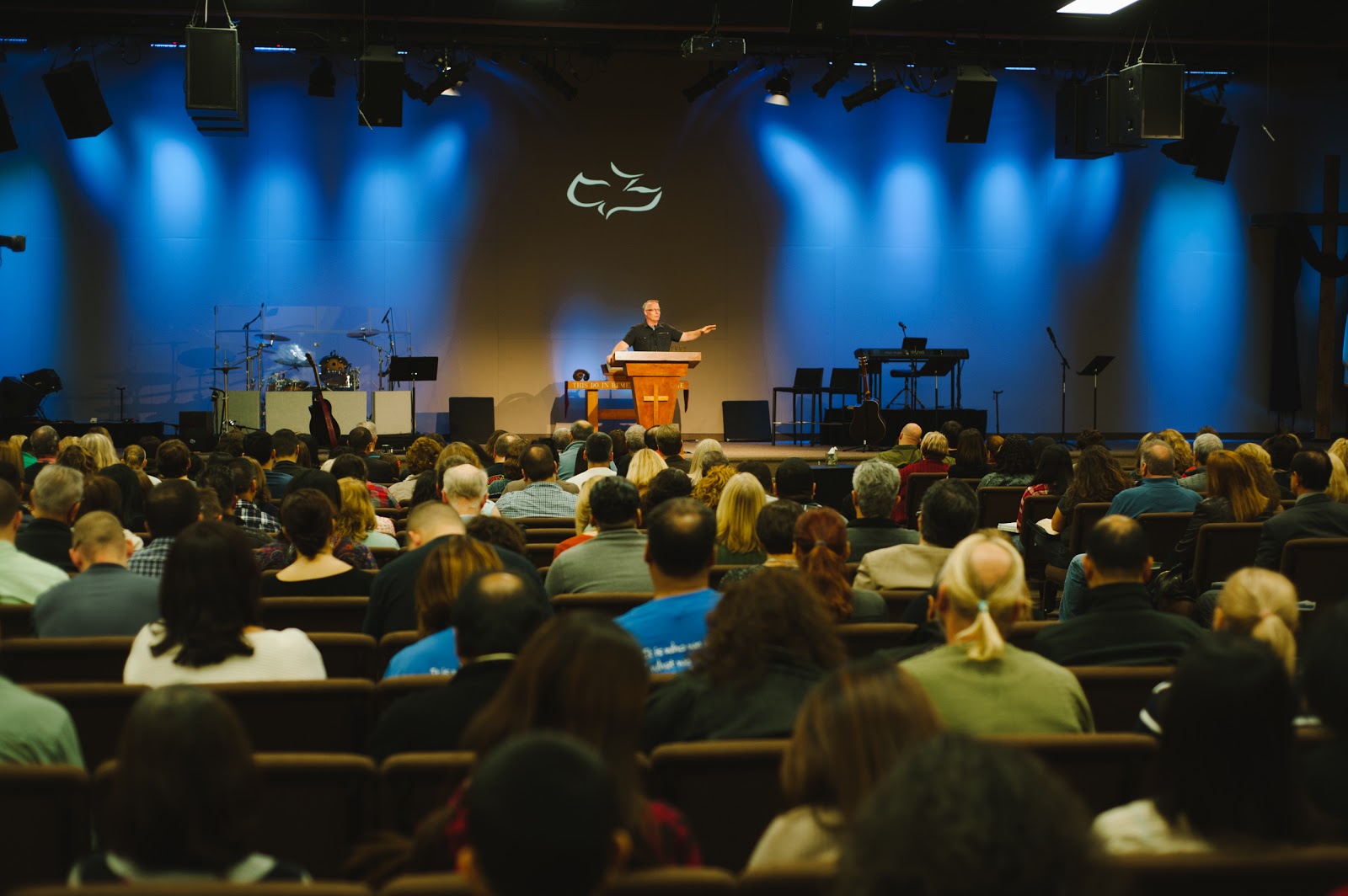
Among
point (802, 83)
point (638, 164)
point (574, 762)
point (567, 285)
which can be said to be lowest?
point (574, 762)

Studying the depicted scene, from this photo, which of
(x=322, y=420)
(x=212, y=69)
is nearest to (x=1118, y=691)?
(x=212, y=69)

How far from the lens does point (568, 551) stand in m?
4.48

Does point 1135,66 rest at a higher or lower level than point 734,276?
higher

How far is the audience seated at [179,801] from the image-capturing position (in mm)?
1655

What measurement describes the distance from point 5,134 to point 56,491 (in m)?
10.7

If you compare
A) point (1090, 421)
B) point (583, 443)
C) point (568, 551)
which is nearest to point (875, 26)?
point (1090, 421)

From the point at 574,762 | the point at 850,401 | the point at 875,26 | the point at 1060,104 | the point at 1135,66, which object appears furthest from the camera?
the point at 850,401

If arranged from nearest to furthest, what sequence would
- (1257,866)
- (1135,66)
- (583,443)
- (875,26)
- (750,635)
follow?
(1257,866) < (750,635) < (583,443) < (1135,66) < (875,26)

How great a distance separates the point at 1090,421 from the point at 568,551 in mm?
13861

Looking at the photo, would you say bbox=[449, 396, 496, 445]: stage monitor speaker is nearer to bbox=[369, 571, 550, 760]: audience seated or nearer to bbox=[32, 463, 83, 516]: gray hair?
bbox=[32, 463, 83, 516]: gray hair

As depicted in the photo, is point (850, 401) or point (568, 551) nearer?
point (568, 551)

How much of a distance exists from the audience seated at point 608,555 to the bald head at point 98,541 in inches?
56.3

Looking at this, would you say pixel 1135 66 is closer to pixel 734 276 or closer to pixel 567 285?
pixel 734 276

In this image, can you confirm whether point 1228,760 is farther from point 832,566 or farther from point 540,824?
point 832,566
